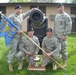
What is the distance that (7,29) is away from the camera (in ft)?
25.9

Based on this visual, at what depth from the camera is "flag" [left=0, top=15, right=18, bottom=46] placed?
7.80 metres

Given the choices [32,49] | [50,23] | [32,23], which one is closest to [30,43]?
[32,49]

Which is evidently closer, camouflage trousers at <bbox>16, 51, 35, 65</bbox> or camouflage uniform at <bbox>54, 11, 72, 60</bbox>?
camouflage trousers at <bbox>16, 51, 35, 65</bbox>

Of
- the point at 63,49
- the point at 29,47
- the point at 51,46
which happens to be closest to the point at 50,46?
the point at 51,46

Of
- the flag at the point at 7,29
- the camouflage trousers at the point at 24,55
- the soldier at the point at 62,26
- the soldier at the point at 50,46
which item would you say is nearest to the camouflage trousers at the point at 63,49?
the soldier at the point at 62,26

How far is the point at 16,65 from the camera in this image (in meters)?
8.34

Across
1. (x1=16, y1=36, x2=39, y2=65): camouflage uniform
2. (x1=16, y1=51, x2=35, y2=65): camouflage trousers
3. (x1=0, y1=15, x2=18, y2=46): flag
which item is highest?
(x1=0, y1=15, x2=18, y2=46): flag

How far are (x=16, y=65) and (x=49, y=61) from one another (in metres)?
1.04

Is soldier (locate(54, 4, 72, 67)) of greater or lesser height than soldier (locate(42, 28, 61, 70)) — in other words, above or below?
above

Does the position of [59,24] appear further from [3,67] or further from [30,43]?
[3,67]

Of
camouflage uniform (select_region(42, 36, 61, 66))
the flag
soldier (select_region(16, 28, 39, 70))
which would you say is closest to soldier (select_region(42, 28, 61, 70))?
camouflage uniform (select_region(42, 36, 61, 66))

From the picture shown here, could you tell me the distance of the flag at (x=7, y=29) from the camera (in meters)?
7.80

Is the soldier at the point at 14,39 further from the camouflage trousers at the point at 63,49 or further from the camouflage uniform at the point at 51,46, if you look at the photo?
the camouflage trousers at the point at 63,49

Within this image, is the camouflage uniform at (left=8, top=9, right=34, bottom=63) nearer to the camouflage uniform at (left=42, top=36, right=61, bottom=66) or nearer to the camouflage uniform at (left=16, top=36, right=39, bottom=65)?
the camouflage uniform at (left=16, top=36, right=39, bottom=65)
